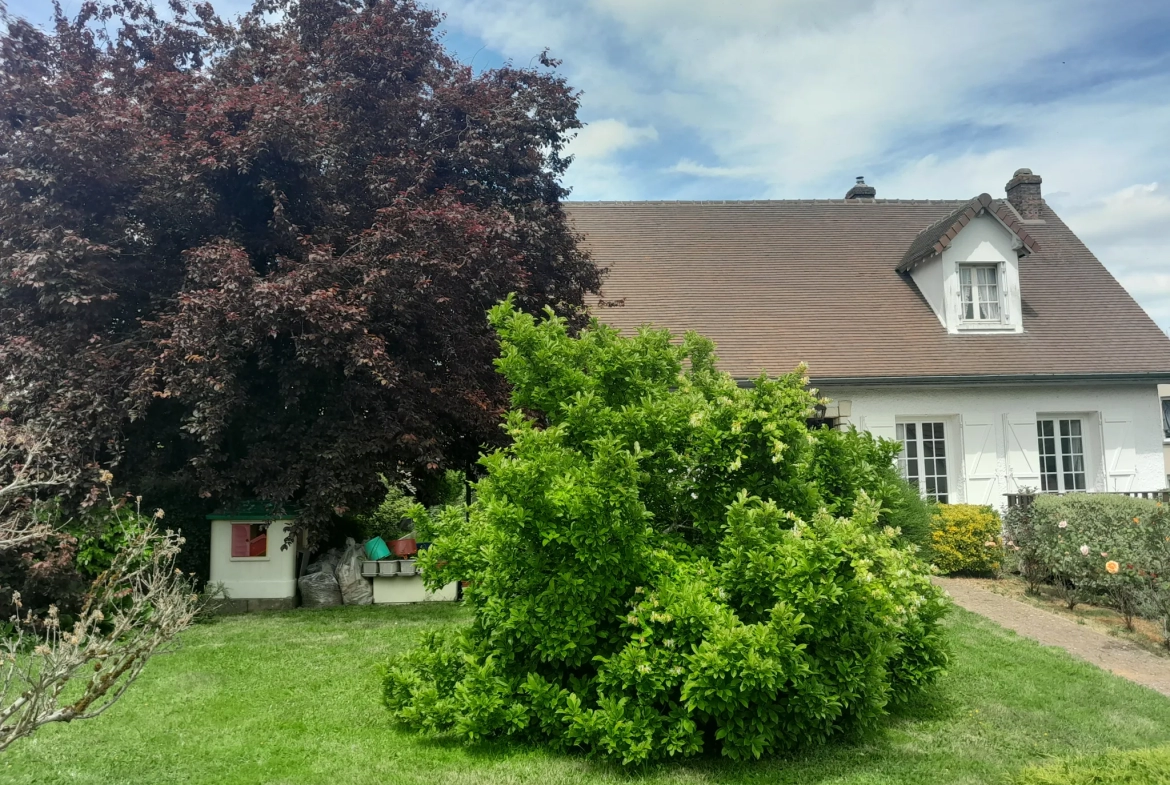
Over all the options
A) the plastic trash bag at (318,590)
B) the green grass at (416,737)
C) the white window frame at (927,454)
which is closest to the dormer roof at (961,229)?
the white window frame at (927,454)

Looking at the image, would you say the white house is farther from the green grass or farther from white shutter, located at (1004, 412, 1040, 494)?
the green grass

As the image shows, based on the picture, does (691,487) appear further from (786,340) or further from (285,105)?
(786,340)

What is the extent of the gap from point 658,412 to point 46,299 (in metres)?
6.81

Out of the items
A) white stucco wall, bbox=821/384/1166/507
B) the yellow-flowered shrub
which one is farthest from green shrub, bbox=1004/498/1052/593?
white stucco wall, bbox=821/384/1166/507

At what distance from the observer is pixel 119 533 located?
8.88 metres

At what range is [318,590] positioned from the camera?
10.3m

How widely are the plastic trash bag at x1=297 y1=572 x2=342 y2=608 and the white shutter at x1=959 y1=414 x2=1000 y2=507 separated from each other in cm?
1040

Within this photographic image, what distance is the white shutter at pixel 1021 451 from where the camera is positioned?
13992 mm

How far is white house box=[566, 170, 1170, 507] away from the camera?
46.0 feet

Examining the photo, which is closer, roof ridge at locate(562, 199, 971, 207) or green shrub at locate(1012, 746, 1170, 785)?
green shrub at locate(1012, 746, 1170, 785)

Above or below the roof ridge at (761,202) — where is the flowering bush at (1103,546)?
below

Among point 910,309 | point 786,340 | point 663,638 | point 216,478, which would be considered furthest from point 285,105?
point 910,309

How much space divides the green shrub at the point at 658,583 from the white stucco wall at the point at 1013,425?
29.8ft

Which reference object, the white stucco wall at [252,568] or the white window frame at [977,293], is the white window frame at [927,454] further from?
the white stucco wall at [252,568]
